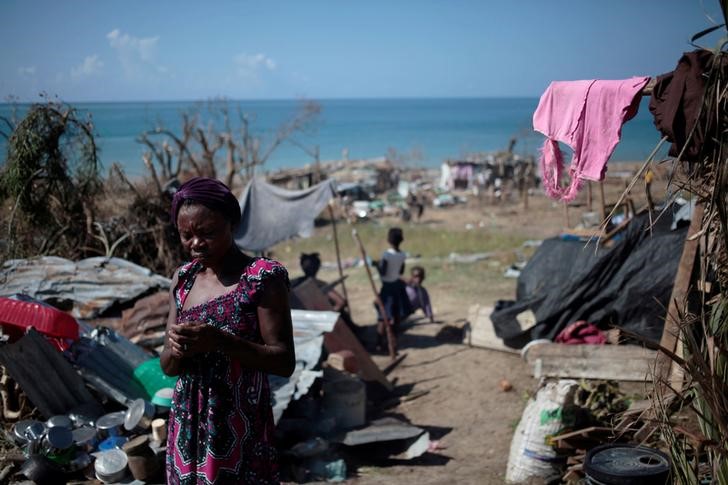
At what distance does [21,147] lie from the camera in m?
6.47

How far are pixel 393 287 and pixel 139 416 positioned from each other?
4.44 metres

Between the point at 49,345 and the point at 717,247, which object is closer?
the point at 717,247

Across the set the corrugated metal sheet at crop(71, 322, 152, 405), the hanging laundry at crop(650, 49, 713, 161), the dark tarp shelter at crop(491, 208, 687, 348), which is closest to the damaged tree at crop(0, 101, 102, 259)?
the corrugated metal sheet at crop(71, 322, 152, 405)

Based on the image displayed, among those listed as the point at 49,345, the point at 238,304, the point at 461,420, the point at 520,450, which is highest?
the point at 238,304

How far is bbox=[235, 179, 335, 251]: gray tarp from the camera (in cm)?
862

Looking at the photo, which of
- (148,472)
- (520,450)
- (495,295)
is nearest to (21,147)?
(148,472)

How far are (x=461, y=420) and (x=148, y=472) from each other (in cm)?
302

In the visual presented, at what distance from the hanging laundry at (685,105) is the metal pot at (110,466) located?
358cm

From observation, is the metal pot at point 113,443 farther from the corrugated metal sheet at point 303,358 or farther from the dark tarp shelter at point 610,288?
the dark tarp shelter at point 610,288

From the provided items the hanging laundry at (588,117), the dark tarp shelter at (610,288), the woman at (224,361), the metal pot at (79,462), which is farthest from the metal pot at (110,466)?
the dark tarp shelter at (610,288)

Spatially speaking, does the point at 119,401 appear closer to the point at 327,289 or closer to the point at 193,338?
the point at 193,338

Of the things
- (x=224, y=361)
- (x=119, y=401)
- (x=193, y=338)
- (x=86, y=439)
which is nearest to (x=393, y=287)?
(x=119, y=401)

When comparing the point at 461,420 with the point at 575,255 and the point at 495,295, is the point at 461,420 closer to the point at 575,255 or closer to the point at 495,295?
the point at 575,255

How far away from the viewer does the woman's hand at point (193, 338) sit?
1957mm
